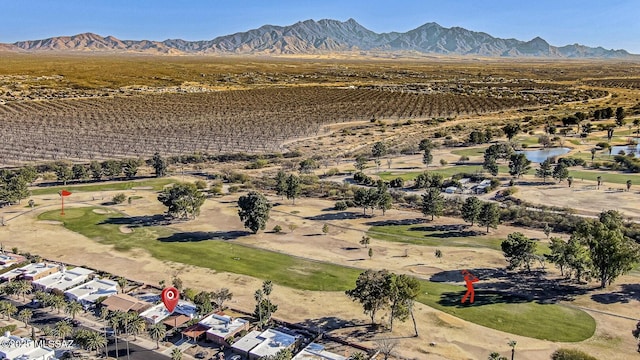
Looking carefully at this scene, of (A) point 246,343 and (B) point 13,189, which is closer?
(A) point 246,343

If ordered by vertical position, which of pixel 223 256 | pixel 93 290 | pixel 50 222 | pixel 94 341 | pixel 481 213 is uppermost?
pixel 481 213

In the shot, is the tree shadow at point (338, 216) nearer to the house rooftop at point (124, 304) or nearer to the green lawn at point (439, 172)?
the green lawn at point (439, 172)

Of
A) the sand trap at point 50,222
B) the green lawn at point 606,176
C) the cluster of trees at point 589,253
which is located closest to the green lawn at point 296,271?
the sand trap at point 50,222

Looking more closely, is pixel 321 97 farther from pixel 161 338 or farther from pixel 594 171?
pixel 161 338

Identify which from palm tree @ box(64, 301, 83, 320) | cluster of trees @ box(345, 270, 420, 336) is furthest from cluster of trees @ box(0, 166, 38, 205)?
cluster of trees @ box(345, 270, 420, 336)

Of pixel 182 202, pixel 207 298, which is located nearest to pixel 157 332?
pixel 207 298

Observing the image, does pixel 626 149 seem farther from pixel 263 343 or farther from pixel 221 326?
pixel 221 326
